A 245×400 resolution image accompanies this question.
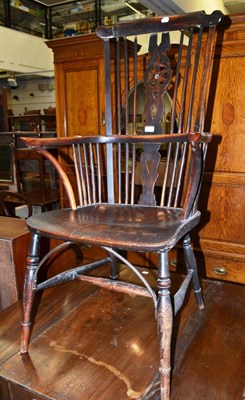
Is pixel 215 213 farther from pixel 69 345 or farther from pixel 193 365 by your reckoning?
pixel 69 345

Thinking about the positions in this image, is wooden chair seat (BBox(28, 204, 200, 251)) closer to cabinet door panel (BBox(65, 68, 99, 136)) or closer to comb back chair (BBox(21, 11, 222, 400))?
comb back chair (BBox(21, 11, 222, 400))

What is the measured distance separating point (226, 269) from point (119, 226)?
41.5 inches

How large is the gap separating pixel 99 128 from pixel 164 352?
4.94ft

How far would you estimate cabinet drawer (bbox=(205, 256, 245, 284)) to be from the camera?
68.3 inches

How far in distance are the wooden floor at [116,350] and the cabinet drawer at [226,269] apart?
382 mm

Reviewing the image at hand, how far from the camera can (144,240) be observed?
811 mm

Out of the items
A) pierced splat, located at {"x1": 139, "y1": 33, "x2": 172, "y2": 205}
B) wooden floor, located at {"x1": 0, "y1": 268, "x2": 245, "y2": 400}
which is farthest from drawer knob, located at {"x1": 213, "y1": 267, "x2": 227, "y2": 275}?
pierced splat, located at {"x1": 139, "y1": 33, "x2": 172, "y2": 205}

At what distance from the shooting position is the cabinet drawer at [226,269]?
68.3 inches

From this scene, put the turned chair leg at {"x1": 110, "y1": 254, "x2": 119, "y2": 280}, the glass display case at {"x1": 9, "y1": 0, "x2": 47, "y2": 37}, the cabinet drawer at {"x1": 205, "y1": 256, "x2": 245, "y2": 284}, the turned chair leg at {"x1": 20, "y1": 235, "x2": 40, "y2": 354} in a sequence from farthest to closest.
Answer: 1. the glass display case at {"x1": 9, "y1": 0, "x2": 47, "y2": 37}
2. the cabinet drawer at {"x1": 205, "y1": 256, "x2": 245, "y2": 284}
3. the turned chair leg at {"x1": 110, "y1": 254, "x2": 119, "y2": 280}
4. the turned chair leg at {"x1": 20, "y1": 235, "x2": 40, "y2": 354}

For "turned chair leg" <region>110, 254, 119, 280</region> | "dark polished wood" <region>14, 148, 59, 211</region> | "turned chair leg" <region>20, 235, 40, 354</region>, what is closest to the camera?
"turned chair leg" <region>20, 235, 40, 354</region>

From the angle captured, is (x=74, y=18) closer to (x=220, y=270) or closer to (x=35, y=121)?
(x=35, y=121)

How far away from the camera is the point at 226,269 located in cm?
178

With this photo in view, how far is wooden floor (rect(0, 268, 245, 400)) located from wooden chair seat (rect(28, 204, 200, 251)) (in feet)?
1.28

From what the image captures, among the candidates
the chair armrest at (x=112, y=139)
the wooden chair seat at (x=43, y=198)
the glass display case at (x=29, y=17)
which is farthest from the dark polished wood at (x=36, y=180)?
the glass display case at (x=29, y=17)
